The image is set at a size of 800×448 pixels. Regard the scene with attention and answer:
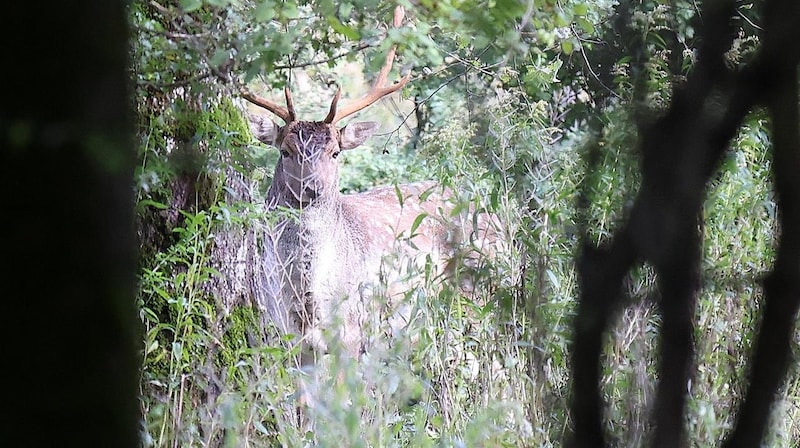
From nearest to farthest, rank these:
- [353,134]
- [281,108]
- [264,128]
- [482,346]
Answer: [482,346], [264,128], [281,108], [353,134]

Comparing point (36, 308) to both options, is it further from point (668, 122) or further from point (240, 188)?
point (240, 188)

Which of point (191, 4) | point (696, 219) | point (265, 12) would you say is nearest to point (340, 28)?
point (265, 12)

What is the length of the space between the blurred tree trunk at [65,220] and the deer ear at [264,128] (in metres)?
5.31

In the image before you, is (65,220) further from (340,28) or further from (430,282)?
(430,282)

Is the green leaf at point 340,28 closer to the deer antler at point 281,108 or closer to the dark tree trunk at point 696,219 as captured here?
the dark tree trunk at point 696,219

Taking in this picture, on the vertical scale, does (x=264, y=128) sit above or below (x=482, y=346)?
above

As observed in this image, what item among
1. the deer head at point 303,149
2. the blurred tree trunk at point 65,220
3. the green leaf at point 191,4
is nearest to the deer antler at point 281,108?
the deer head at point 303,149

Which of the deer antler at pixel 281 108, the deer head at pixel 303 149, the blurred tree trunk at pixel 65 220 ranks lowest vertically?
the deer head at pixel 303 149

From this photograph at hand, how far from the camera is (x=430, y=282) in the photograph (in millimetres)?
3166

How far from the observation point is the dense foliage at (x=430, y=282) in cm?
255

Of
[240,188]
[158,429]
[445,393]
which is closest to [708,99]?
[445,393]

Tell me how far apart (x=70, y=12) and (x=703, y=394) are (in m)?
2.19

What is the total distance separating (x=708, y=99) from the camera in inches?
27.7

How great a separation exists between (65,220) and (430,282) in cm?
242
